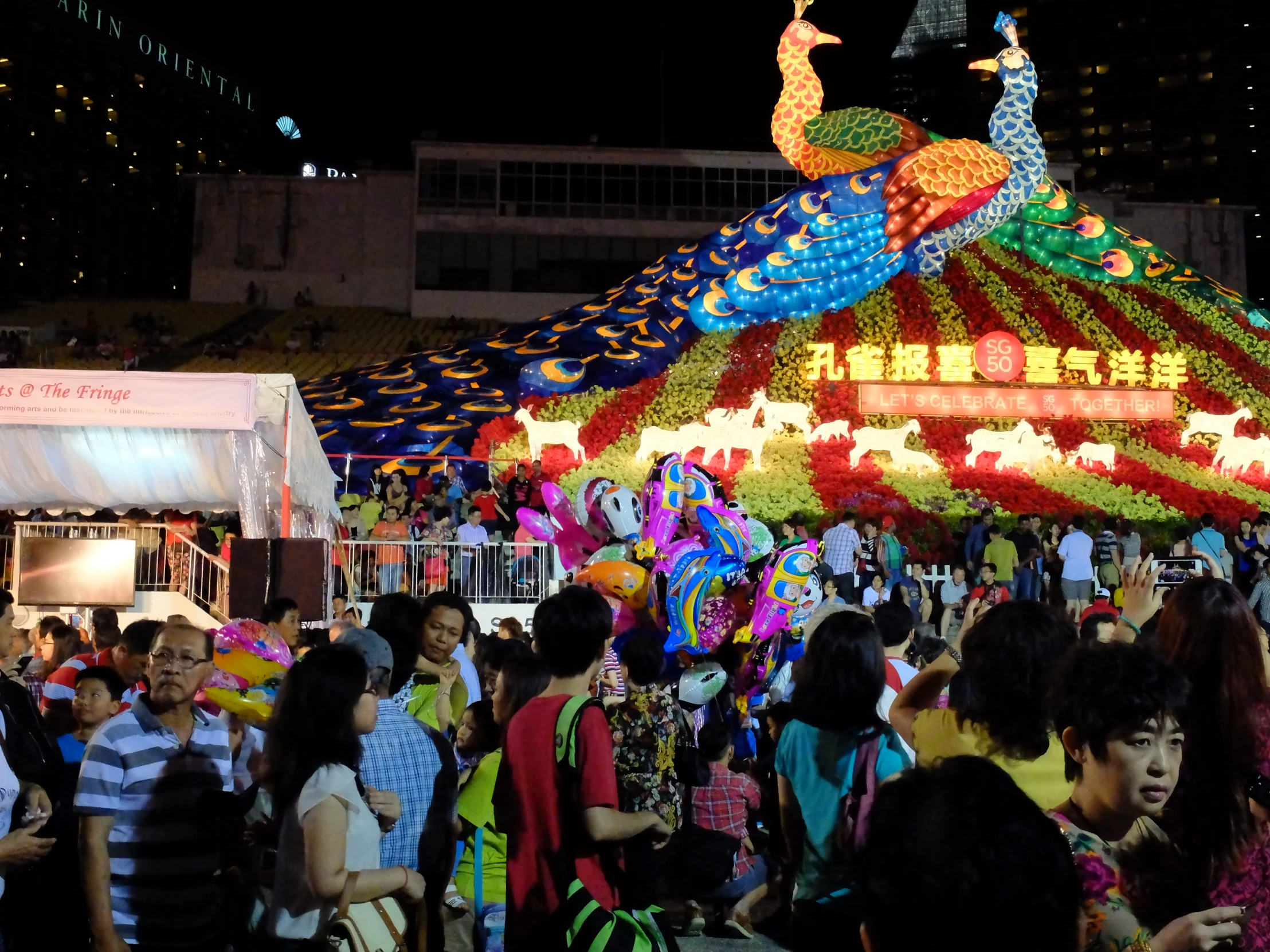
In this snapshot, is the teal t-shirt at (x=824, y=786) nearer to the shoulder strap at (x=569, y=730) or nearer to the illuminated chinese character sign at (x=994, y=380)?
the shoulder strap at (x=569, y=730)

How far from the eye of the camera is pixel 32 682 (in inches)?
242

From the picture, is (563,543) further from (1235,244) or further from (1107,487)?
(1235,244)

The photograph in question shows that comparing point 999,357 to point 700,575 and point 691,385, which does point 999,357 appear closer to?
point 691,385

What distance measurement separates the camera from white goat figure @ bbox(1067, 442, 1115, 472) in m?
21.7

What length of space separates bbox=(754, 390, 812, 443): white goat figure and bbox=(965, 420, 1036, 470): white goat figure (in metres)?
2.70

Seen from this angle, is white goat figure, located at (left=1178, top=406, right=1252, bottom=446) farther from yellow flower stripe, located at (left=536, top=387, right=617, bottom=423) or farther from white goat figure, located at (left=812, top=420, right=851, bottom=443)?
yellow flower stripe, located at (left=536, top=387, right=617, bottom=423)

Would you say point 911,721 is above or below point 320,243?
below

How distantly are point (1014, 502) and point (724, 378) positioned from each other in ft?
17.8

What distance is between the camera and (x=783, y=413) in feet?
70.3

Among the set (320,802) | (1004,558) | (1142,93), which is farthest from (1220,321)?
(1142,93)

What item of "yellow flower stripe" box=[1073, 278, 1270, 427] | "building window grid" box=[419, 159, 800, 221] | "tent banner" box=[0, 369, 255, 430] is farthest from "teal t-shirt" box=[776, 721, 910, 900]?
"building window grid" box=[419, 159, 800, 221]

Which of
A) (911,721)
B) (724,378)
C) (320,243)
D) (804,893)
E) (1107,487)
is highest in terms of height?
(320,243)

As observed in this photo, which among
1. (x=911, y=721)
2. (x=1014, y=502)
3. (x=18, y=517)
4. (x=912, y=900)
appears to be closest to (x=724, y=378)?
(x=1014, y=502)

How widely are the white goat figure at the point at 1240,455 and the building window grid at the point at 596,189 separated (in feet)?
58.1
